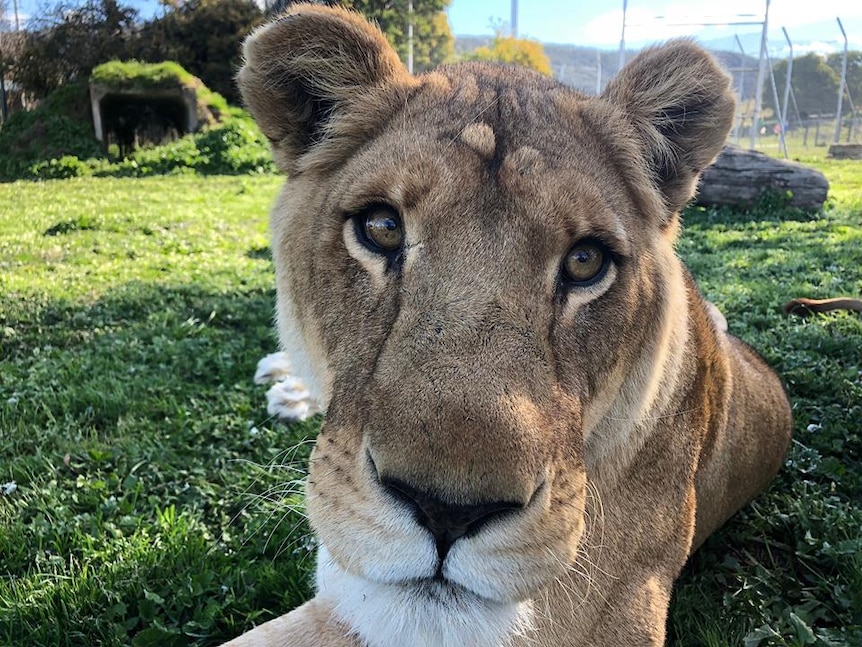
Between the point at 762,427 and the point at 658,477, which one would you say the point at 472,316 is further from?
the point at 762,427

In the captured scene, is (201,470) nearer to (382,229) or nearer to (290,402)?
(290,402)

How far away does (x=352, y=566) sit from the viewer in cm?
163

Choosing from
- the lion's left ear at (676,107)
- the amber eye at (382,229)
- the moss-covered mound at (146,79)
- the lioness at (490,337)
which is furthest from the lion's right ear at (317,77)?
the moss-covered mound at (146,79)

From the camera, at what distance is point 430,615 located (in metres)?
1.58

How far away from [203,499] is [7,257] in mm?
5788

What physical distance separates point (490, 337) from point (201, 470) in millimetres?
2451

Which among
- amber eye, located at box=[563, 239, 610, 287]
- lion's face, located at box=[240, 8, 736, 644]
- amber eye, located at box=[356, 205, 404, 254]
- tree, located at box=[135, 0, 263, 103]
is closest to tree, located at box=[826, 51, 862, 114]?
tree, located at box=[135, 0, 263, 103]

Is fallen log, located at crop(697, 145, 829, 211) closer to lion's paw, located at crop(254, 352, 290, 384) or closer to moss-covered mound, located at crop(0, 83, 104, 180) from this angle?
lion's paw, located at crop(254, 352, 290, 384)

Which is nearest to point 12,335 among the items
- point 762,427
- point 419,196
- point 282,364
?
point 282,364

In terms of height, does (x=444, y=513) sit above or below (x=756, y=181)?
above

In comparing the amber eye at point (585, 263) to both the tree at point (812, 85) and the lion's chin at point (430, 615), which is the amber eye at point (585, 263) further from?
the tree at point (812, 85)

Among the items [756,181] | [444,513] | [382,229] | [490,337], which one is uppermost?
[382,229]

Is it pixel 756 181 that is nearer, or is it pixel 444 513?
pixel 444 513

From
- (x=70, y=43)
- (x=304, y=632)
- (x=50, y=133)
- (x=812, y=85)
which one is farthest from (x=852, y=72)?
(x=304, y=632)
